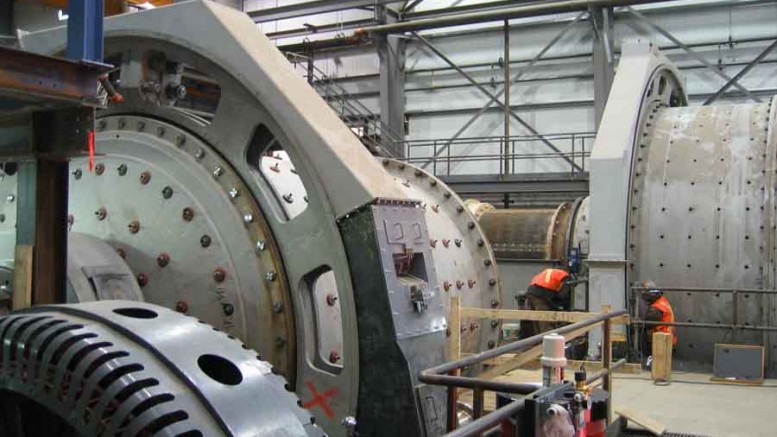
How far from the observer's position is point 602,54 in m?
13.2

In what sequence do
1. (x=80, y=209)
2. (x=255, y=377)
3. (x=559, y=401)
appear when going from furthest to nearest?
1. (x=80, y=209)
2. (x=559, y=401)
3. (x=255, y=377)

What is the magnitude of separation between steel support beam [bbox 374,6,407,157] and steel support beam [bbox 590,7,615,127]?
13.6 feet

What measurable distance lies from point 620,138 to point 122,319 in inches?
222

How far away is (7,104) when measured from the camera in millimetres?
2859

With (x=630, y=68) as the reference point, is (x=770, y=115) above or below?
below

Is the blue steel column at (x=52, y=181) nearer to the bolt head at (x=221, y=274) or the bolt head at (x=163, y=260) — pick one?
the bolt head at (x=163, y=260)

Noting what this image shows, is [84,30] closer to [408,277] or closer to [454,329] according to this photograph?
[408,277]

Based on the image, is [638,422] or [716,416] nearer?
[638,422]

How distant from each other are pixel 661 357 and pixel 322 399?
12.2ft

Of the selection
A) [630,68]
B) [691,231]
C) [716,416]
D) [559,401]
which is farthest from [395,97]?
[559,401]

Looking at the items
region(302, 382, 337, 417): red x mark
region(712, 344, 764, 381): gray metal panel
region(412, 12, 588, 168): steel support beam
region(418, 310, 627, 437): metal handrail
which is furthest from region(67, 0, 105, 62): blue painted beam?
region(412, 12, 588, 168): steel support beam

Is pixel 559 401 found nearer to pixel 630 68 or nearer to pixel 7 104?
pixel 7 104

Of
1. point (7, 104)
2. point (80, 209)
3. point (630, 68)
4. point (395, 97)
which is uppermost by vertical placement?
point (395, 97)

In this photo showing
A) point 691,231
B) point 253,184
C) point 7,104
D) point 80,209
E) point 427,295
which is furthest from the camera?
point 691,231
